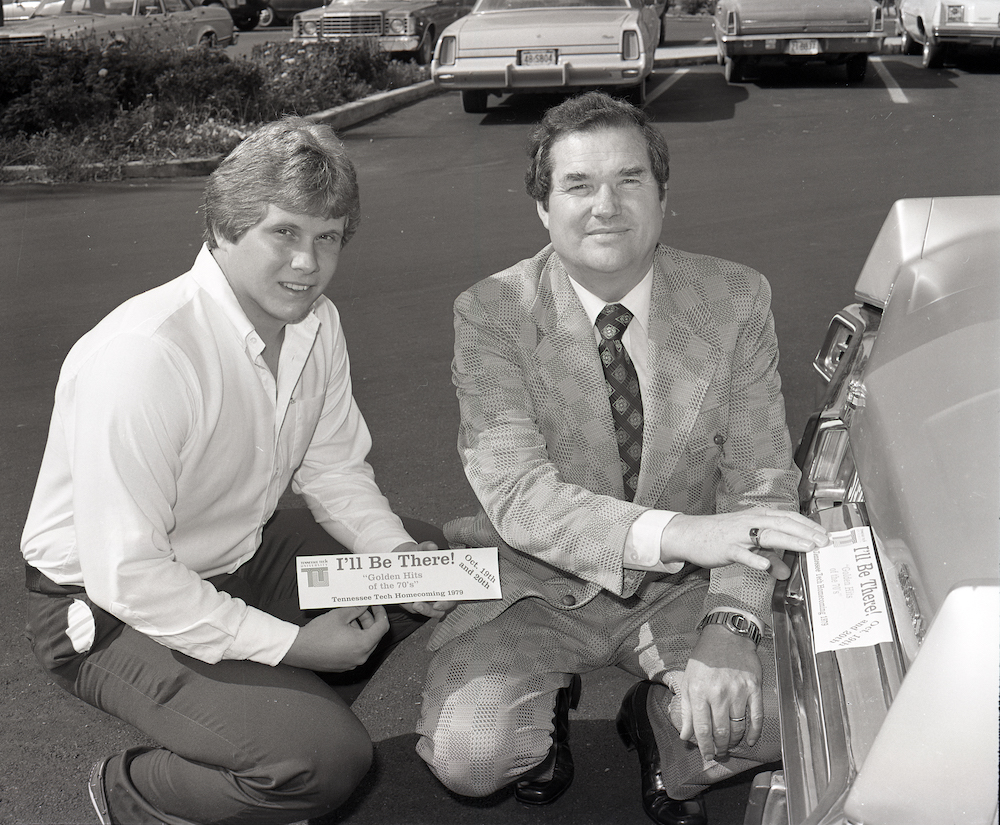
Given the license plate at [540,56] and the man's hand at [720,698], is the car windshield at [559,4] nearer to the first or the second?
the license plate at [540,56]

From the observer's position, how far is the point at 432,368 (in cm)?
524

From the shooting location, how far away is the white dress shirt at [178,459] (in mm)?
2137

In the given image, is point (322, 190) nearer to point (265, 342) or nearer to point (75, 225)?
point (265, 342)

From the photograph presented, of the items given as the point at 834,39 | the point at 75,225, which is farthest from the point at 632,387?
the point at 834,39

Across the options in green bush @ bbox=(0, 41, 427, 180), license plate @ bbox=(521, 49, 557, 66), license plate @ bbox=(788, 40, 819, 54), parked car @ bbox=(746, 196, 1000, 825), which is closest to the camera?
parked car @ bbox=(746, 196, 1000, 825)

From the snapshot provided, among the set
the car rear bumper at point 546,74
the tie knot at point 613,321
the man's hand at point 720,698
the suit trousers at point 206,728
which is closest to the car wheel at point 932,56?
the car rear bumper at point 546,74

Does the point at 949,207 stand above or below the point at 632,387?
above

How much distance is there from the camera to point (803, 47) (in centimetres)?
1210

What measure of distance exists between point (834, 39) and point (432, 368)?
8.48 metres

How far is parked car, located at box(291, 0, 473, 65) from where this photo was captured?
14.3m

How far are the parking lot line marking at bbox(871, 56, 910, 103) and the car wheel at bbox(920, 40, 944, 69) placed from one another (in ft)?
1.46

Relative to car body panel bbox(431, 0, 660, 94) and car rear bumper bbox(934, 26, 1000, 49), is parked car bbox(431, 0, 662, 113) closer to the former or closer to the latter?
car body panel bbox(431, 0, 660, 94)

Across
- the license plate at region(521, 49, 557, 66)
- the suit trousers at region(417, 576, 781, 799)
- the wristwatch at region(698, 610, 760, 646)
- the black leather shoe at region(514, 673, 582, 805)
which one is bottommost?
the black leather shoe at region(514, 673, 582, 805)

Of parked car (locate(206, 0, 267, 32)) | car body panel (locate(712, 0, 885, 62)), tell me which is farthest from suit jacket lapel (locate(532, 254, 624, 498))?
parked car (locate(206, 0, 267, 32))
